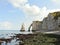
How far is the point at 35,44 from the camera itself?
2636cm

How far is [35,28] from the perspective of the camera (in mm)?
154500

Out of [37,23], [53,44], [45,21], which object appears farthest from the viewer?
[37,23]

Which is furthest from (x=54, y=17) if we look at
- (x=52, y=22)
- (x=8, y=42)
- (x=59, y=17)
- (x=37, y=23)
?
(x=8, y=42)

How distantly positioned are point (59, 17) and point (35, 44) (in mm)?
74884

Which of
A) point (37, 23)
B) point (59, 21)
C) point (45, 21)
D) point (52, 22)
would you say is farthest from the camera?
point (37, 23)

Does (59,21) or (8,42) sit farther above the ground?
(59,21)

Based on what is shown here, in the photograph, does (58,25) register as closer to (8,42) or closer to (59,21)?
(59,21)

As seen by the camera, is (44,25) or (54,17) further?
(44,25)

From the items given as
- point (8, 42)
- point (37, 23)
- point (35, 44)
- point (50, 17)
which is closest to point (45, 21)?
point (50, 17)

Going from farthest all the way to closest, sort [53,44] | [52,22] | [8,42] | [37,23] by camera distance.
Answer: [37,23]
[52,22]
[8,42]
[53,44]

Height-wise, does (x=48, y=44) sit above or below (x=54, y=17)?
below

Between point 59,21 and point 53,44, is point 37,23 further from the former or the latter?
point 53,44

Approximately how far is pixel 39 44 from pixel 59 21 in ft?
242

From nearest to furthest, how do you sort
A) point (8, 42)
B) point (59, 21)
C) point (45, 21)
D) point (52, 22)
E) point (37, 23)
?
point (8, 42) < point (59, 21) < point (52, 22) < point (45, 21) < point (37, 23)
